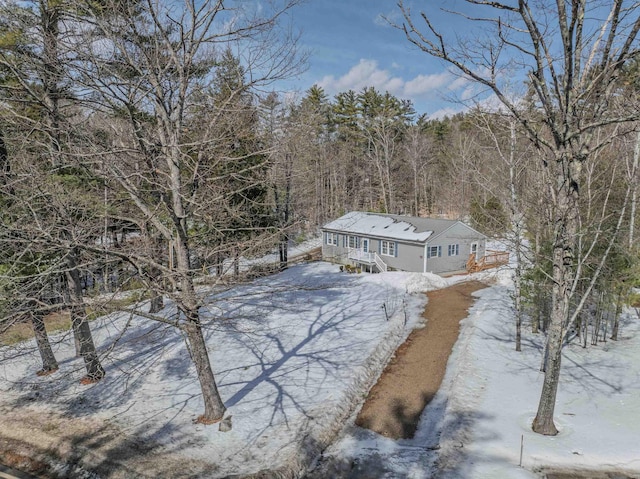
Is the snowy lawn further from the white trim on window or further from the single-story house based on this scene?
the white trim on window

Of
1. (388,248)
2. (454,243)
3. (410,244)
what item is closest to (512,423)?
(410,244)

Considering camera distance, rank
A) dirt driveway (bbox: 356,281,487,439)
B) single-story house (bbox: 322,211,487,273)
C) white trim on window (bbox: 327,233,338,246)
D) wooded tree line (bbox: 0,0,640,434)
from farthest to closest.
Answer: white trim on window (bbox: 327,233,338,246), single-story house (bbox: 322,211,487,273), dirt driveway (bbox: 356,281,487,439), wooded tree line (bbox: 0,0,640,434)

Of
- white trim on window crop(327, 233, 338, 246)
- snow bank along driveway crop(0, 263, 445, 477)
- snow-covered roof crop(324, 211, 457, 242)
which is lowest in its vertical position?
snow bank along driveway crop(0, 263, 445, 477)

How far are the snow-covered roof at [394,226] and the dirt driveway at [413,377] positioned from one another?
7.40 meters

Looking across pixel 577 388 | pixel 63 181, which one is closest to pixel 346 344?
pixel 577 388

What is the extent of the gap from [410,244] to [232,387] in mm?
15796

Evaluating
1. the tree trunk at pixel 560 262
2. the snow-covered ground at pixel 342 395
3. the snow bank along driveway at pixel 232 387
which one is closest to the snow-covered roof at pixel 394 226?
the snow bank along driveway at pixel 232 387

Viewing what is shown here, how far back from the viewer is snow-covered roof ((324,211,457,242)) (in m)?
23.8

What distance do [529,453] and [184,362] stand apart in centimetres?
994

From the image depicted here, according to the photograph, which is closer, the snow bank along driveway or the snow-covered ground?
the snow-covered ground

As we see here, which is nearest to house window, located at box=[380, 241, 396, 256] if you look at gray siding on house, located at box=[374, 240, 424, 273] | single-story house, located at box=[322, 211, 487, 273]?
single-story house, located at box=[322, 211, 487, 273]

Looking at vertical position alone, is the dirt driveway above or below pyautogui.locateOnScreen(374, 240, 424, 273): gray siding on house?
below

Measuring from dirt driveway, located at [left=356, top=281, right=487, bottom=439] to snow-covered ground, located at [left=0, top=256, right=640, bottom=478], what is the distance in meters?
0.30

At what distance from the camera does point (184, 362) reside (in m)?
12.5
